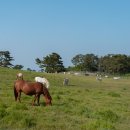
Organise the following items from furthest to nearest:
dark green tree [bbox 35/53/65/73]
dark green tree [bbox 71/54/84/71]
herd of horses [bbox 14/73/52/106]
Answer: dark green tree [bbox 71/54/84/71] < dark green tree [bbox 35/53/65/73] < herd of horses [bbox 14/73/52/106]

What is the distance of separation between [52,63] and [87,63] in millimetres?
20185

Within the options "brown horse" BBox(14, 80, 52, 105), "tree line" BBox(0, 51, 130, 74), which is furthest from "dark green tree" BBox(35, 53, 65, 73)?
"brown horse" BBox(14, 80, 52, 105)

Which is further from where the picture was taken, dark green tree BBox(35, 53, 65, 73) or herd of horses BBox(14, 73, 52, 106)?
dark green tree BBox(35, 53, 65, 73)

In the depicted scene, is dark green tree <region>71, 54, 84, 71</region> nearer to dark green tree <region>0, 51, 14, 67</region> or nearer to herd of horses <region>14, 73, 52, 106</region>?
dark green tree <region>0, 51, 14, 67</region>

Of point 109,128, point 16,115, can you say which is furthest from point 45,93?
point 109,128

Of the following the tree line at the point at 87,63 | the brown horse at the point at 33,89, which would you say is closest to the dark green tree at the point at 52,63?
the tree line at the point at 87,63

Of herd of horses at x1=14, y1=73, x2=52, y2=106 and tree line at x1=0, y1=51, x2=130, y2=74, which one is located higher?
tree line at x1=0, y1=51, x2=130, y2=74

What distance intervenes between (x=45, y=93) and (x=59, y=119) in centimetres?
568

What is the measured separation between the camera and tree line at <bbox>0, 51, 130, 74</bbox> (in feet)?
399

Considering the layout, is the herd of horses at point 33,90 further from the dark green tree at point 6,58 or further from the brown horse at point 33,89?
the dark green tree at point 6,58

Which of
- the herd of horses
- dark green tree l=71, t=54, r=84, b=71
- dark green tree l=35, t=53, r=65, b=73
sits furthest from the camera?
dark green tree l=71, t=54, r=84, b=71

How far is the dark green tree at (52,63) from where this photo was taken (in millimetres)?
120750

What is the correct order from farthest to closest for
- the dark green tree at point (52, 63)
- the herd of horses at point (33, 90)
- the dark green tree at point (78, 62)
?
the dark green tree at point (78, 62) < the dark green tree at point (52, 63) < the herd of horses at point (33, 90)

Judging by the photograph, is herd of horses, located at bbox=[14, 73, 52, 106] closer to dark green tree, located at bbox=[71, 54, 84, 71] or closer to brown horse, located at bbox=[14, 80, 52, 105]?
brown horse, located at bbox=[14, 80, 52, 105]
